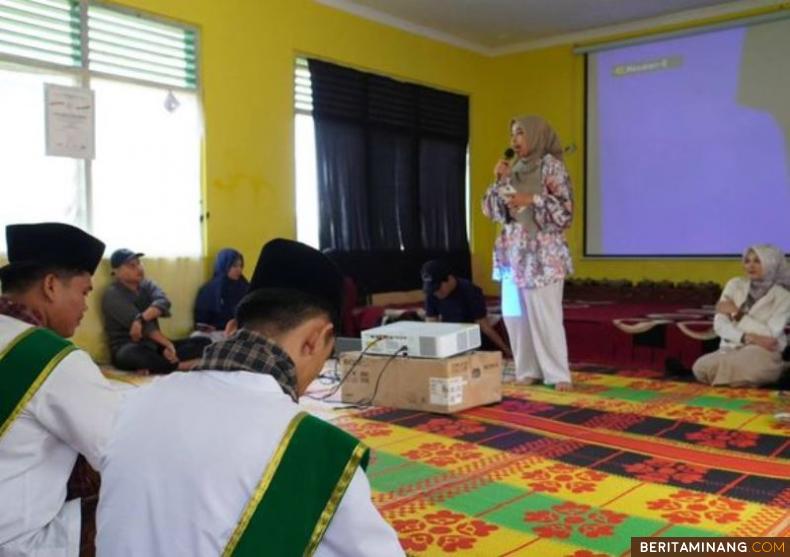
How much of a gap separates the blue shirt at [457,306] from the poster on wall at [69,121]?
2.34 meters

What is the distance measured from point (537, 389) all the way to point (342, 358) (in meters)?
1.03

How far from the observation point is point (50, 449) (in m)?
1.33

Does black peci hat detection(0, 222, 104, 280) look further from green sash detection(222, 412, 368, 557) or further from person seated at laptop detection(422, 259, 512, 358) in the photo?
person seated at laptop detection(422, 259, 512, 358)

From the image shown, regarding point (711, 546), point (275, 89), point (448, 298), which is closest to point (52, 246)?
point (711, 546)

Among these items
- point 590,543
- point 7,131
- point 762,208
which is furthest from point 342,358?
point 762,208

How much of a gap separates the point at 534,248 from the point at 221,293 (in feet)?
7.40

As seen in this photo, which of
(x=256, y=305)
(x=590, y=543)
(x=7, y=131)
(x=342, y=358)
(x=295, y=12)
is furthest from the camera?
(x=295, y=12)

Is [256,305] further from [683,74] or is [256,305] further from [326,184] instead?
[683,74]

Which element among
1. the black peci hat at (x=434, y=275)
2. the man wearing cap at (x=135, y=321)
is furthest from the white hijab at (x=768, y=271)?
the man wearing cap at (x=135, y=321)

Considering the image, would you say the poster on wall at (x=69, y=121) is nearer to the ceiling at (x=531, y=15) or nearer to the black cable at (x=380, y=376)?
the ceiling at (x=531, y=15)

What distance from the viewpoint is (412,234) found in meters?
7.08

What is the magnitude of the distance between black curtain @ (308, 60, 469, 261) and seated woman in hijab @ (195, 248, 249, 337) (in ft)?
3.60

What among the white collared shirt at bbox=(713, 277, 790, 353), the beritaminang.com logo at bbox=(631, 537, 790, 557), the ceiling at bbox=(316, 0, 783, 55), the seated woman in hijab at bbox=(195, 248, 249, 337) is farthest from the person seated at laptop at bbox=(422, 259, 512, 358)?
the beritaminang.com logo at bbox=(631, 537, 790, 557)

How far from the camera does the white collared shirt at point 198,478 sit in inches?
33.2
